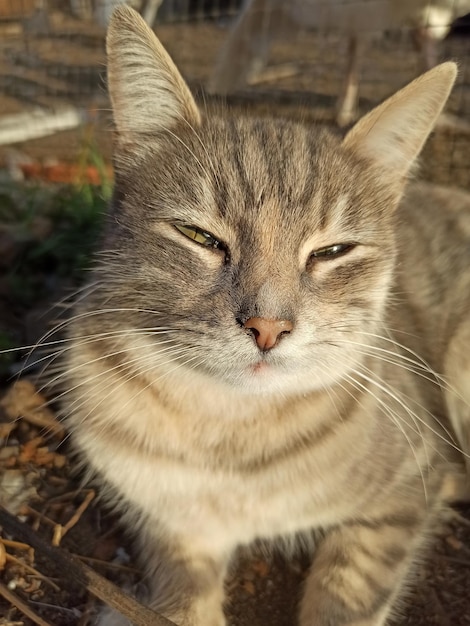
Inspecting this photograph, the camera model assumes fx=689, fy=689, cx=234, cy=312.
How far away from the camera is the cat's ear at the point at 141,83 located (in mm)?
1562

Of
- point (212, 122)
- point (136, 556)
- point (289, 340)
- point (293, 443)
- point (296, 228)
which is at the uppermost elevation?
point (212, 122)

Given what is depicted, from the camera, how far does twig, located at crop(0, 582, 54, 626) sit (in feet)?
5.16

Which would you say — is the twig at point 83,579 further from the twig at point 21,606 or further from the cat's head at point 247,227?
the cat's head at point 247,227

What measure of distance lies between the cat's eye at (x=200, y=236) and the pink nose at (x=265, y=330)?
230 mm

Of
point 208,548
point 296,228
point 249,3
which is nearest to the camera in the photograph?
point 296,228

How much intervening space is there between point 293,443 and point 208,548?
0.38 meters

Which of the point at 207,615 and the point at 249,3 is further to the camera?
the point at 249,3

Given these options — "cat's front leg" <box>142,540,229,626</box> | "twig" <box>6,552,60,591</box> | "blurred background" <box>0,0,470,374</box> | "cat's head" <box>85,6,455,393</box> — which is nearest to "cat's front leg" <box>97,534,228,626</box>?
"cat's front leg" <box>142,540,229,626</box>

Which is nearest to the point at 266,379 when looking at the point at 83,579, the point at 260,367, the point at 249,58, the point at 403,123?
the point at 260,367

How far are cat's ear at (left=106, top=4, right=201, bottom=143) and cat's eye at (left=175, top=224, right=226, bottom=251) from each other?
29 centimetres

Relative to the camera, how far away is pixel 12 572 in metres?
1.73

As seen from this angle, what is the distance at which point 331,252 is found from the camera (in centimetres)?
161

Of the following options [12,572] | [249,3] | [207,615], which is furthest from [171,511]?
[249,3]

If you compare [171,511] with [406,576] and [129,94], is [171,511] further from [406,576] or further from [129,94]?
[129,94]
